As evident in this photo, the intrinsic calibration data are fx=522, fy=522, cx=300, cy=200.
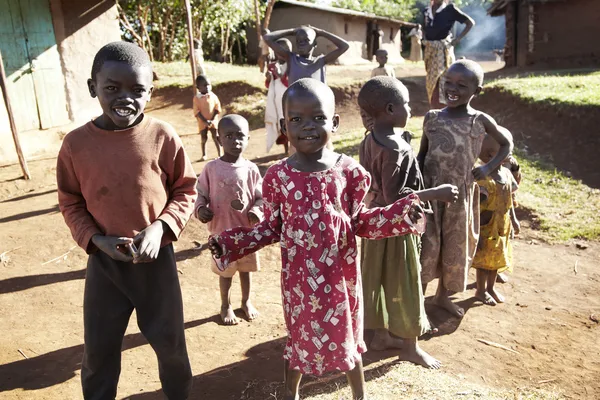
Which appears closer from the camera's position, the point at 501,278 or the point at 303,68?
the point at 501,278

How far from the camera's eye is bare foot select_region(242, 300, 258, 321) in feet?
12.5

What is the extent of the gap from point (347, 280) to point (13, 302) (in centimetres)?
310

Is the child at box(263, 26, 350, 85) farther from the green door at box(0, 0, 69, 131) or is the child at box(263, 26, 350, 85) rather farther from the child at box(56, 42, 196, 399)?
the green door at box(0, 0, 69, 131)

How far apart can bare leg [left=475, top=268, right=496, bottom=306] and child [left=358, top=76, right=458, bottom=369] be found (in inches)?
42.7

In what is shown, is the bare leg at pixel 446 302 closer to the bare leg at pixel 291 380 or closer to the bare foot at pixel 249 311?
the bare foot at pixel 249 311

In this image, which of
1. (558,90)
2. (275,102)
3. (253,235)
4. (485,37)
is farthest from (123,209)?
(485,37)

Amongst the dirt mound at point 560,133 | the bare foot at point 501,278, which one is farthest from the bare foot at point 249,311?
the dirt mound at point 560,133

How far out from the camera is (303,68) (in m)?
5.69

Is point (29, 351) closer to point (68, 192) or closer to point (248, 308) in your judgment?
point (248, 308)

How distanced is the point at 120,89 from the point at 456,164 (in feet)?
6.99

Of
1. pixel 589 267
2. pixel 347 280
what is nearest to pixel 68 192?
pixel 347 280

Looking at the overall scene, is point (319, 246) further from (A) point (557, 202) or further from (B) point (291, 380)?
(A) point (557, 202)

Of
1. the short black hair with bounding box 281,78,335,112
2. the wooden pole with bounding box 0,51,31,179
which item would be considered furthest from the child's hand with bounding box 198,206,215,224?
the wooden pole with bounding box 0,51,31,179

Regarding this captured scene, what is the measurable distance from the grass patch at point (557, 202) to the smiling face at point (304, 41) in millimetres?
2083
